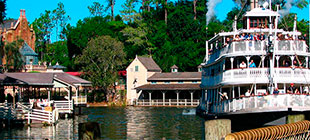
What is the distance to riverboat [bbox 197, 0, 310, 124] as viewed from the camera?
28.6 metres

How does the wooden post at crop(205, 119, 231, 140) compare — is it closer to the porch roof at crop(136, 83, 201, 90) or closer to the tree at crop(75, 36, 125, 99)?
the porch roof at crop(136, 83, 201, 90)

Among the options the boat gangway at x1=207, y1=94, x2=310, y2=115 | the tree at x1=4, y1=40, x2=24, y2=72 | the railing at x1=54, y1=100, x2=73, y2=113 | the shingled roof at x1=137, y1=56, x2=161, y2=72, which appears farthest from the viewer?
the shingled roof at x1=137, y1=56, x2=161, y2=72

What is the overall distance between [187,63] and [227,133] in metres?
79.8

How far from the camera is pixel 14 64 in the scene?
273ft

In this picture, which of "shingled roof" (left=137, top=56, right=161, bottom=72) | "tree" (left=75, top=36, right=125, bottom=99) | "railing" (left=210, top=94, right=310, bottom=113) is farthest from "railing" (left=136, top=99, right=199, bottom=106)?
"railing" (left=210, top=94, right=310, bottom=113)

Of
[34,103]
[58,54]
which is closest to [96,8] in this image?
[58,54]

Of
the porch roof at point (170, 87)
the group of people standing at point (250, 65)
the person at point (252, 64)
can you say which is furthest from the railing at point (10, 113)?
the porch roof at point (170, 87)

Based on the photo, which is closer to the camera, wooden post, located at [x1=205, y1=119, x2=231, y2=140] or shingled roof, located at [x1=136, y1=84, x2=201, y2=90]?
wooden post, located at [x1=205, y1=119, x2=231, y2=140]

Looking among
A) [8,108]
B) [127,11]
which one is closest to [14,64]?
[127,11]

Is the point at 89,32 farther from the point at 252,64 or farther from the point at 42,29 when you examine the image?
the point at 252,64

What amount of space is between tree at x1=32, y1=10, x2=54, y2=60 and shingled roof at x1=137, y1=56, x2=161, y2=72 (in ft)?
126

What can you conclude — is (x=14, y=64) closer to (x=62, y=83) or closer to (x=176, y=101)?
(x=176, y=101)

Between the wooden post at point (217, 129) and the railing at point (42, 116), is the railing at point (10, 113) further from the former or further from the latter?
the wooden post at point (217, 129)

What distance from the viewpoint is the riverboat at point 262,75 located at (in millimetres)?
28625
